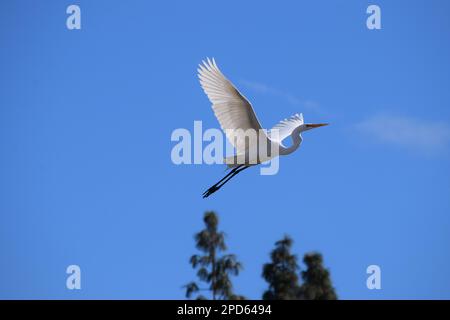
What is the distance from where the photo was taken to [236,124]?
18.4m

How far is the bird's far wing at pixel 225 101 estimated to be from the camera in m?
17.6

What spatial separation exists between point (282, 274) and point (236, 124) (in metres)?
12.6

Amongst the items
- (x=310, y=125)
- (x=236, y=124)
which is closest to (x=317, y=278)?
(x=310, y=125)

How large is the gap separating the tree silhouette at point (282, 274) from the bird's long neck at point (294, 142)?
35.7 ft

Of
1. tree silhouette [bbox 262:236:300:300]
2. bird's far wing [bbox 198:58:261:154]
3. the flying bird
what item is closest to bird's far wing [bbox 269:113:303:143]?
the flying bird

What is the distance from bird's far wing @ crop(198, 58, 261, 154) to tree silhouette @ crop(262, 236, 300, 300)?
39.8 feet

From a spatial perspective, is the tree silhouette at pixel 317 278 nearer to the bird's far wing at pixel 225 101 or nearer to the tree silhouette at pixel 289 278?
the tree silhouette at pixel 289 278

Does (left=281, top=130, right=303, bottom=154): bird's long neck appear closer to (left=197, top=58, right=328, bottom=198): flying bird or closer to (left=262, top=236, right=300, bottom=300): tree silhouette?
(left=197, top=58, right=328, bottom=198): flying bird

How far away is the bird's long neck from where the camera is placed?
1916 cm

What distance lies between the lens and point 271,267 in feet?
99.9

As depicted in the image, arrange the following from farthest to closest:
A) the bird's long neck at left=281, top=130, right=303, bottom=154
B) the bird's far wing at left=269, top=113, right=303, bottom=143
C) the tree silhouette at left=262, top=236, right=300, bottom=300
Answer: the tree silhouette at left=262, top=236, right=300, bottom=300 < the bird's far wing at left=269, top=113, right=303, bottom=143 < the bird's long neck at left=281, top=130, right=303, bottom=154
